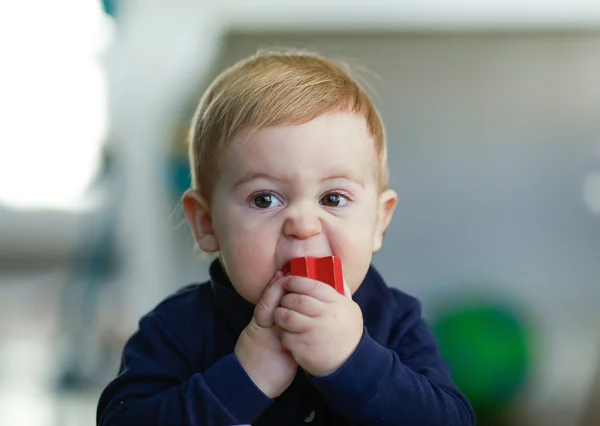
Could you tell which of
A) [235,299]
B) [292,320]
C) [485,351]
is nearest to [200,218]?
[235,299]

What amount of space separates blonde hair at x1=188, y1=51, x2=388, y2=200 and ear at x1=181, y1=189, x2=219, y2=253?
0.01 m

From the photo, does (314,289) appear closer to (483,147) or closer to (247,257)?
(247,257)

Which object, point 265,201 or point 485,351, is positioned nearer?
point 265,201

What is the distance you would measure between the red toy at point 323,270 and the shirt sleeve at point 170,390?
9 cm

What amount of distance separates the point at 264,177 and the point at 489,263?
210 centimetres

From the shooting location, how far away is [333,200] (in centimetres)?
63

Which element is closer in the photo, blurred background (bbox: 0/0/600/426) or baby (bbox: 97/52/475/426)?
baby (bbox: 97/52/475/426)

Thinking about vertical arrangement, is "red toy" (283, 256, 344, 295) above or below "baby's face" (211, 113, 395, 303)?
below

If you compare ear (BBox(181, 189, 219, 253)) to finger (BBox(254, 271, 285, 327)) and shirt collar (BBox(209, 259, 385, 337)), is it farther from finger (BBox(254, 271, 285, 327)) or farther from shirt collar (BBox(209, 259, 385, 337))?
finger (BBox(254, 271, 285, 327))

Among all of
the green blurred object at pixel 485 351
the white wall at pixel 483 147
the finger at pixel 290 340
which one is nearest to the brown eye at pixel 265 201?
the finger at pixel 290 340

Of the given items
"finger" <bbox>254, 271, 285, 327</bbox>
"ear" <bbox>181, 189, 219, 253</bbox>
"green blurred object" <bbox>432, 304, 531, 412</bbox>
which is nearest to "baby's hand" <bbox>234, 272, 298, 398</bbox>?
"finger" <bbox>254, 271, 285, 327</bbox>

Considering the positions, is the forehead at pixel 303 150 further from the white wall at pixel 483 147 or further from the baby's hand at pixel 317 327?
the white wall at pixel 483 147

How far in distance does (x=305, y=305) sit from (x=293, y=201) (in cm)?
10

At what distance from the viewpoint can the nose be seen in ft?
1.94
